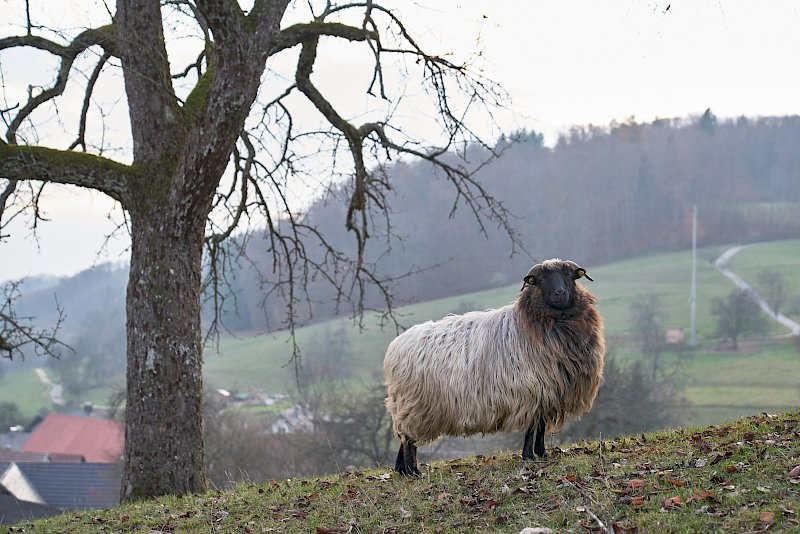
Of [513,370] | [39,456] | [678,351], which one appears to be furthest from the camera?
[678,351]

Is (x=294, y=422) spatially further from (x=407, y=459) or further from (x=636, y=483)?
(x=636, y=483)

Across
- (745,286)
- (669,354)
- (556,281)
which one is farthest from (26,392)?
(556,281)

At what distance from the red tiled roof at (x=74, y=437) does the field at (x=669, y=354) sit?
9629 mm

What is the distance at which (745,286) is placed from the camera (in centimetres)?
7756

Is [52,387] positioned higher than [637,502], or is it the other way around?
[637,502]

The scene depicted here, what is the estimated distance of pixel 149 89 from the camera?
10.9m

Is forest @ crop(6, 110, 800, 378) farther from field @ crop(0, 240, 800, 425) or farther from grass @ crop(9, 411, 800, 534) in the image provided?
grass @ crop(9, 411, 800, 534)

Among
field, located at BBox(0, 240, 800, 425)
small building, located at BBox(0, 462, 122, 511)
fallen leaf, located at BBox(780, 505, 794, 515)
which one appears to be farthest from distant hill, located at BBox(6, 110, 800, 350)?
fallen leaf, located at BBox(780, 505, 794, 515)

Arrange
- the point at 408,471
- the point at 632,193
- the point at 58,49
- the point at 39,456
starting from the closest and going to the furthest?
the point at 408,471
the point at 58,49
the point at 39,456
the point at 632,193

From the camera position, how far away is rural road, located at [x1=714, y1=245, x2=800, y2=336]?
6741 cm

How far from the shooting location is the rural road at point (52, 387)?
256 ft

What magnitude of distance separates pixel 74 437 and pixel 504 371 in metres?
52.8

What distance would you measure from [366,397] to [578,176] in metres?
57.3

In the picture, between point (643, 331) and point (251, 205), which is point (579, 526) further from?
point (643, 331)
